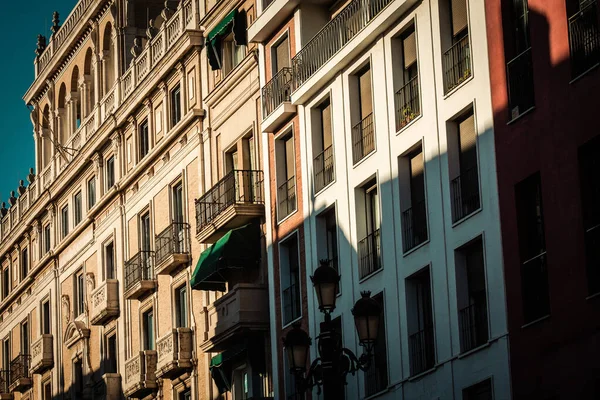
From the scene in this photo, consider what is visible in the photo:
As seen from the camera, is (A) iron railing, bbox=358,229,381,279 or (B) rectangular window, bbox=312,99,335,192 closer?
(A) iron railing, bbox=358,229,381,279

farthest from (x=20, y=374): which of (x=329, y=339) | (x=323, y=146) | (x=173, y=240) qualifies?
(x=329, y=339)

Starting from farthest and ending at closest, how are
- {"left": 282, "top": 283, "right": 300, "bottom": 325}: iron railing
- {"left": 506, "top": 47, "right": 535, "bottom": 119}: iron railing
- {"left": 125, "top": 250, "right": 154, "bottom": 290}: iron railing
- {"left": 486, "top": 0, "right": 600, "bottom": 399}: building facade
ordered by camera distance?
{"left": 125, "top": 250, "right": 154, "bottom": 290}: iron railing, {"left": 282, "top": 283, "right": 300, "bottom": 325}: iron railing, {"left": 506, "top": 47, "right": 535, "bottom": 119}: iron railing, {"left": 486, "top": 0, "right": 600, "bottom": 399}: building facade

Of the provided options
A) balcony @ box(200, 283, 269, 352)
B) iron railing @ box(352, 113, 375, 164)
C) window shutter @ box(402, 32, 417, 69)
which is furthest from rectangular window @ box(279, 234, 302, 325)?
window shutter @ box(402, 32, 417, 69)

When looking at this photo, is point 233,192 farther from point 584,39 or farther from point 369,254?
point 584,39

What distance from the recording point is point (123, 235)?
55.3 metres

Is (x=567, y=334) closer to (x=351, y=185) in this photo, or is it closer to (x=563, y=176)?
(x=563, y=176)

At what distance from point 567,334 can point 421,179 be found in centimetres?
787

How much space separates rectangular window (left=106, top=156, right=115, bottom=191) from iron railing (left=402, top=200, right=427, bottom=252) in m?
22.0

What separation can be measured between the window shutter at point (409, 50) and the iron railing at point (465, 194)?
12.6 ft

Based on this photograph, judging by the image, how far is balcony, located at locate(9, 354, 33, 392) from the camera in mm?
65938

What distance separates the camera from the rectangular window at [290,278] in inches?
1667

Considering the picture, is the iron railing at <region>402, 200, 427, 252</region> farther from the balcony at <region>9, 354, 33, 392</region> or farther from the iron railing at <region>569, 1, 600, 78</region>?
the balcony at <region>9, 354, 33, 392</region>

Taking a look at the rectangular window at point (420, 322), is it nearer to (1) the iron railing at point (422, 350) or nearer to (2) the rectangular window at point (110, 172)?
(1) the iron railing at point (422, 350)

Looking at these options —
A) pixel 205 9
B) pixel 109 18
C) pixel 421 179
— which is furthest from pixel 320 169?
pixel 109 18
